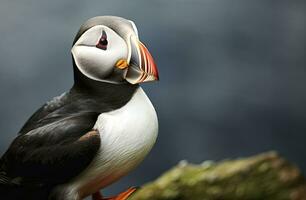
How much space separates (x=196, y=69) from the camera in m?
2.13

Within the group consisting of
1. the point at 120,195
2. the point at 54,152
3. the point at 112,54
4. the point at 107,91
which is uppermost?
the point at 112,54

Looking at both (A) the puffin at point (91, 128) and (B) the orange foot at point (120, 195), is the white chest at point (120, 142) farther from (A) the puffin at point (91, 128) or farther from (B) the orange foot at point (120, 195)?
(B) the orange foot at point (120, 195)

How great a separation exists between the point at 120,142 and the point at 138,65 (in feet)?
0.76

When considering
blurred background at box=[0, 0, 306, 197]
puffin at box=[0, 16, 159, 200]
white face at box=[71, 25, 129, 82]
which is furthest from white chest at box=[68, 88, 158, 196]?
blurred background at box=[0, 0, 306, 197]

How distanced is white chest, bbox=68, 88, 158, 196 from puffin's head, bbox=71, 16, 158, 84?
3.3 inches

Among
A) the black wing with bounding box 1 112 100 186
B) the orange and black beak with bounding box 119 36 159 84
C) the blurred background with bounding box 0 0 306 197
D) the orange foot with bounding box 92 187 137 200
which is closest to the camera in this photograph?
the black wing with bounding box 1 112 100 186

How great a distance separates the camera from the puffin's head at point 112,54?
1.83 meters

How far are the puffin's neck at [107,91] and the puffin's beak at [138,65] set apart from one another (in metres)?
0.03

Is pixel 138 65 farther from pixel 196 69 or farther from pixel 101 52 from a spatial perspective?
pixel 196 69

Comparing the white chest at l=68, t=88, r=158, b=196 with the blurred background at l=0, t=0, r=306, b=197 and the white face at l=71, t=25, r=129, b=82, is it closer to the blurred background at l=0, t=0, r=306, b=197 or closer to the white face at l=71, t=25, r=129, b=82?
the white face at l=71, t=25, r=129, b=82

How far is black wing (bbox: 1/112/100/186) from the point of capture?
174 centimetres

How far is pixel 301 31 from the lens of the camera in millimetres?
2131

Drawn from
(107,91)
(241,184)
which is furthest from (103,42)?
(241,184)

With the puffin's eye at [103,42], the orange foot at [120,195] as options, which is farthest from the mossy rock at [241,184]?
the puffin's eye at [103,42]
